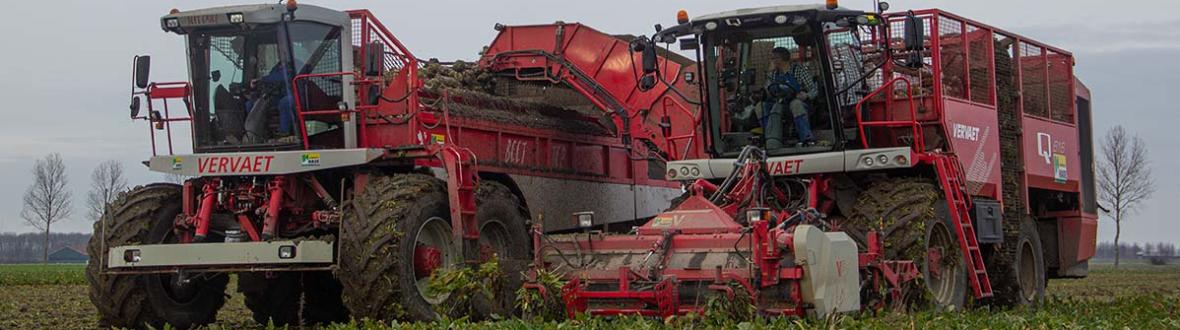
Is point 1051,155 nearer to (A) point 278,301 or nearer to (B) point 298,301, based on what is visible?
(B) point 298,301

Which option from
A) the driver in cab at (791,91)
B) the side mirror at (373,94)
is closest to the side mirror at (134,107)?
the side mirror at (373,94)

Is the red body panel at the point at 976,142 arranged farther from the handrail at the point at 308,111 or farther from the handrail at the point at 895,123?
the handrail at the point at 308,111

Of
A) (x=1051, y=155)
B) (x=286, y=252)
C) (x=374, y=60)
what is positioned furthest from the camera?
(x=1051, y=155)

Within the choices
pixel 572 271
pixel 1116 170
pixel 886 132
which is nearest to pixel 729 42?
pixel 886 132

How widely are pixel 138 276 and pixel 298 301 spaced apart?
2.19 m

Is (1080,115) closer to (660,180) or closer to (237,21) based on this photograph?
(660,180)

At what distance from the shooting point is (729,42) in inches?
539

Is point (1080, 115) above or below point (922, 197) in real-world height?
above

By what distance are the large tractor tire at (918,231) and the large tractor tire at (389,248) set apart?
3571 mm

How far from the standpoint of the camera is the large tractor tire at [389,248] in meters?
12.1

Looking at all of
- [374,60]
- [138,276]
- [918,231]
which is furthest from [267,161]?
[918,231]

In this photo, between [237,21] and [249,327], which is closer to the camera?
[237,21]

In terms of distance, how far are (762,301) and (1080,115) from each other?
916 centimetres

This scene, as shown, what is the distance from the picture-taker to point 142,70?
529 inches
